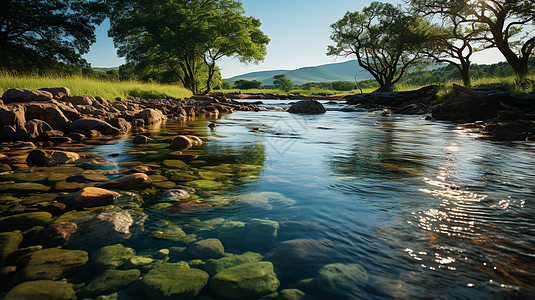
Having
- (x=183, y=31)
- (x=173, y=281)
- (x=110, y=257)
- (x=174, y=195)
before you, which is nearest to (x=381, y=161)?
(x=174, y=195)

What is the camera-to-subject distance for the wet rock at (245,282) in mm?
1584

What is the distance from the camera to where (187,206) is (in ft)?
9.02

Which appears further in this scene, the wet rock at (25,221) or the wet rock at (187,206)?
the wet rock at (187,206)

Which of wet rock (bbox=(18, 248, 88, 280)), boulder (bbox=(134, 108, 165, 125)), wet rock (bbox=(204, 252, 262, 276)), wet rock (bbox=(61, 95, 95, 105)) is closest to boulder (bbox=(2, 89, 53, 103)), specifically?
wet rock (bbox=(61, 95, 95, 105))

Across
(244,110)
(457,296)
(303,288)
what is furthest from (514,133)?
(244,110)

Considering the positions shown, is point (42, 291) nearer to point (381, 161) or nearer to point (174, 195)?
point (174, 195)

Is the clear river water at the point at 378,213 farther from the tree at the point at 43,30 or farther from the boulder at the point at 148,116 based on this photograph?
the tree at the point at 43,30

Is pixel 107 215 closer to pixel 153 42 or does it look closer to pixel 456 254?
pixel 456 254

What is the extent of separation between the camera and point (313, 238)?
2.20 m

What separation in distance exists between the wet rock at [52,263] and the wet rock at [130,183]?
4.41 ft

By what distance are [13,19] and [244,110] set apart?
17.8 m

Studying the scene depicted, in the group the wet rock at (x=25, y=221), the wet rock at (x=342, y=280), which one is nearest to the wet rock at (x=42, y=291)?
the wet rock at (x=25, y=221)

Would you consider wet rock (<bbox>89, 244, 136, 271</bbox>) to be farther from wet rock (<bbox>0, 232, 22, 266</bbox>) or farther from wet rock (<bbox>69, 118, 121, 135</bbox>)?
wet rock (<bbox>69, 118, 121, 135</bbox>)

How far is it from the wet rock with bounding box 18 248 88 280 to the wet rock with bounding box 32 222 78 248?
0.10m
